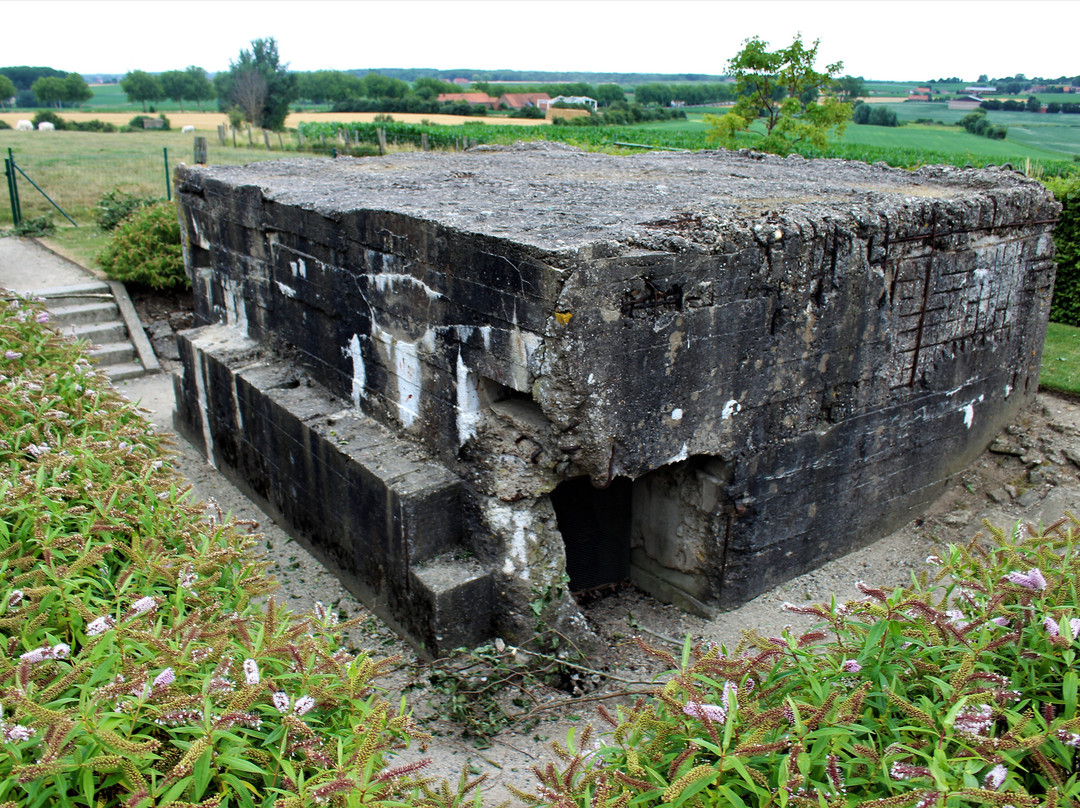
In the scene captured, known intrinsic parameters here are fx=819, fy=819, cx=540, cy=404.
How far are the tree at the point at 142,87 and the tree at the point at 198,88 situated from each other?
8.37 feet

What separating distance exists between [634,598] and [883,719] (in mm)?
3796

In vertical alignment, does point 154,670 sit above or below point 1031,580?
below

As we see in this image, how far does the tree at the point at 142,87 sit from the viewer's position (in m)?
75.5

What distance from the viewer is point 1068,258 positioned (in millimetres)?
10461

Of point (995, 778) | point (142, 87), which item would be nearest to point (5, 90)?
point (142, 87)

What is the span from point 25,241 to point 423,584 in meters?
12.9

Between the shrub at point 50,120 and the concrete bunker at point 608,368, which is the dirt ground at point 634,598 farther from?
the shrub at point 50,120

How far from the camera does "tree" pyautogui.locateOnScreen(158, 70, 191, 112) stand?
7756 centimetres

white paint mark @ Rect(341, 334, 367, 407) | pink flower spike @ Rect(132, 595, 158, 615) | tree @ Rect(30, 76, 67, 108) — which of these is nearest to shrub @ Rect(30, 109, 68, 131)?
tree @ Rect(30, 76, 67, 108)

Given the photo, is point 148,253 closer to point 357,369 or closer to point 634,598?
point 357,369

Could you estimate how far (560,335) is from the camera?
13.6 feet

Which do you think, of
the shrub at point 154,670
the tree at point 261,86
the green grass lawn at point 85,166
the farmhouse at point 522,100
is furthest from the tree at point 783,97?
the tree at point 261,86

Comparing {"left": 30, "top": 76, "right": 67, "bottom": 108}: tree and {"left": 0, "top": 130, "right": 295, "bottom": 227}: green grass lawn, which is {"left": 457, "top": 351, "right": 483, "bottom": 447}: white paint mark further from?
{"left": 30, "top": 76, "right": 67, "bottom": 108}: tree

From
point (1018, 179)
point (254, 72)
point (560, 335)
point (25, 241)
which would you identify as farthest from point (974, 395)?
point (254, 72)
